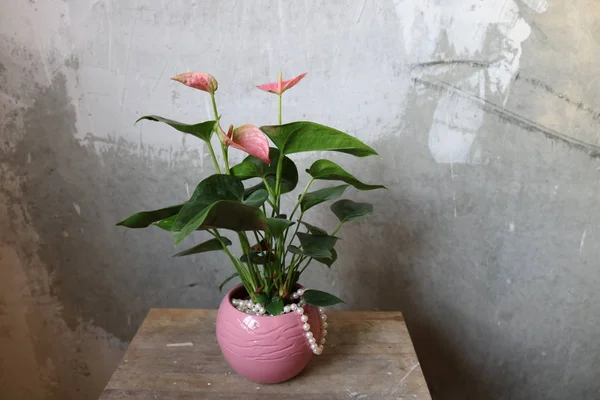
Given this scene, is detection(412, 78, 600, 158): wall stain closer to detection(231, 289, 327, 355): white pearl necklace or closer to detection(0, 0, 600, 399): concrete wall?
detection(0, 0, 600, 399): concrete wall

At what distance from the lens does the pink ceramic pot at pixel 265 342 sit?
768mm

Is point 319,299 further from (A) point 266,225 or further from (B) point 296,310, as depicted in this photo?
(A) point 266,225

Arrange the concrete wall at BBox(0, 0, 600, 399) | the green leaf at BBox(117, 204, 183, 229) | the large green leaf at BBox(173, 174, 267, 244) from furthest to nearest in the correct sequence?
the concrete wall at BBox(0, 0, 600, 399)
the green leaf at BBox(117, 204, 183, 229)
the large green leaf at BBox(173, 174, 267, 244)

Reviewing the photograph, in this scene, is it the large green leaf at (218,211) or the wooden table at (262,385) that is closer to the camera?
the large green leaf at (218,211)

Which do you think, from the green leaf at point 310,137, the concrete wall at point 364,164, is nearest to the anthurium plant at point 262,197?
the green leaf at point 310,137

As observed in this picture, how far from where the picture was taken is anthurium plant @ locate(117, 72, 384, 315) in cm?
64

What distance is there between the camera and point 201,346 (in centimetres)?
93

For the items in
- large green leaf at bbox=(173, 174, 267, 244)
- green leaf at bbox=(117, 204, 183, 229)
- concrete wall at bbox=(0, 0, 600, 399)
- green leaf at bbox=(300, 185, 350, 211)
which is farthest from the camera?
concrete wall at bbox=(0, 0, 600, 399)

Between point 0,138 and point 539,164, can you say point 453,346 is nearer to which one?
point 539,164

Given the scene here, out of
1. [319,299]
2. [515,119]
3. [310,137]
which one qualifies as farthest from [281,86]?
[515,119]

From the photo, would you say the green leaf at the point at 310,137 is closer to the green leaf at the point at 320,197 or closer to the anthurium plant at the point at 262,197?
the anthurium plant at the point at 262,197

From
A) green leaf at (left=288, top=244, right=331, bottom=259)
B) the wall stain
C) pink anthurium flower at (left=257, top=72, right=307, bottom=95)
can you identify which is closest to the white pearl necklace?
green leaf at (left=288, top=244, right=331, bottom=259)

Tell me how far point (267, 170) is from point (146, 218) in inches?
8.2

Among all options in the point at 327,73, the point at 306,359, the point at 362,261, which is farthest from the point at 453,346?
the point at 327,73
